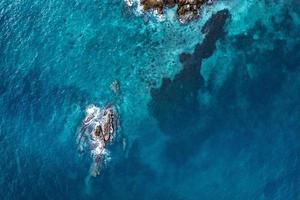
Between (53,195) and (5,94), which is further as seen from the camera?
(5,94)

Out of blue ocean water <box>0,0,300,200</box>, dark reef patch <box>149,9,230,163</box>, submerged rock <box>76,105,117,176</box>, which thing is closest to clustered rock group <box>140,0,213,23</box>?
blue ocean water <box>0,0,300,200</box>

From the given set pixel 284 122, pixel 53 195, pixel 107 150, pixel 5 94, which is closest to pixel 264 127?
pixel 284 122

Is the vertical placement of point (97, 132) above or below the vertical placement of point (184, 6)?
below

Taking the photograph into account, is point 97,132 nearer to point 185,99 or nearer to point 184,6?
point 185,99

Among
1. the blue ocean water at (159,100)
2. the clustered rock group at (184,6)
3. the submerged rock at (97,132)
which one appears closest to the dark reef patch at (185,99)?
the blue ocean water at (159,100)

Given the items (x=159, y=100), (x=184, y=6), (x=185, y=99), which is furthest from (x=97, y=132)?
(x=184, y=6)

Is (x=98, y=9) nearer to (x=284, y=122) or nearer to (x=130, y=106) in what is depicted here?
(x=130, y=106)
